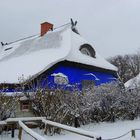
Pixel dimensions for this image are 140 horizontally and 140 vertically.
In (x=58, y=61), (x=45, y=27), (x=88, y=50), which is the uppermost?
(x=45, y=27)

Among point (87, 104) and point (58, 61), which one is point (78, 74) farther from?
point (87, 104)

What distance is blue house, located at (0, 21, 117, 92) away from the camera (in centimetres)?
2014

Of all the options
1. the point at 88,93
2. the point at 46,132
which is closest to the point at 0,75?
the point at 88,93

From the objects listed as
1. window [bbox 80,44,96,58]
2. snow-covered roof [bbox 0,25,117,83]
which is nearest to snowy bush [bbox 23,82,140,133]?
snow-covered roof [bbox 0,25,117,83]

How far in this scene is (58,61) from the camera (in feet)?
67.8

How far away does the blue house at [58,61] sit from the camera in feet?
66.1

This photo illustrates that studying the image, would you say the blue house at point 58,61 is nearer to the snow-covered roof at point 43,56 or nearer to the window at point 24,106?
the snow-covered roof at point 43,56

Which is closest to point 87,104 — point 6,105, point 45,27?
point 6,105

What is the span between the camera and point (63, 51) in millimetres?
22141

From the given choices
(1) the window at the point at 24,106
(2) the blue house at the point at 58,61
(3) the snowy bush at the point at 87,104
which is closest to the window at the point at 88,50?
(2) the blue house at the point at 58,61

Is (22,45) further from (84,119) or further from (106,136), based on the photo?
(106,136)

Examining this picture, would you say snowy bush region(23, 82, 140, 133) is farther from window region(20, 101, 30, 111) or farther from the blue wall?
the blue wall

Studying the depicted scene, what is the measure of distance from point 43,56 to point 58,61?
5.85ft

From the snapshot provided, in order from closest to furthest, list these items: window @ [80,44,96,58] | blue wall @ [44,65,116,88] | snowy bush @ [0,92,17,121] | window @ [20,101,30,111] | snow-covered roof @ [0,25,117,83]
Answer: snowy bush @ [0,92,17,121], window @ [20,101,30,111], snow-covered roof @ [0,25,117,83], blue wall @ [44,65,116,88], window @ [80,44,96,58]
